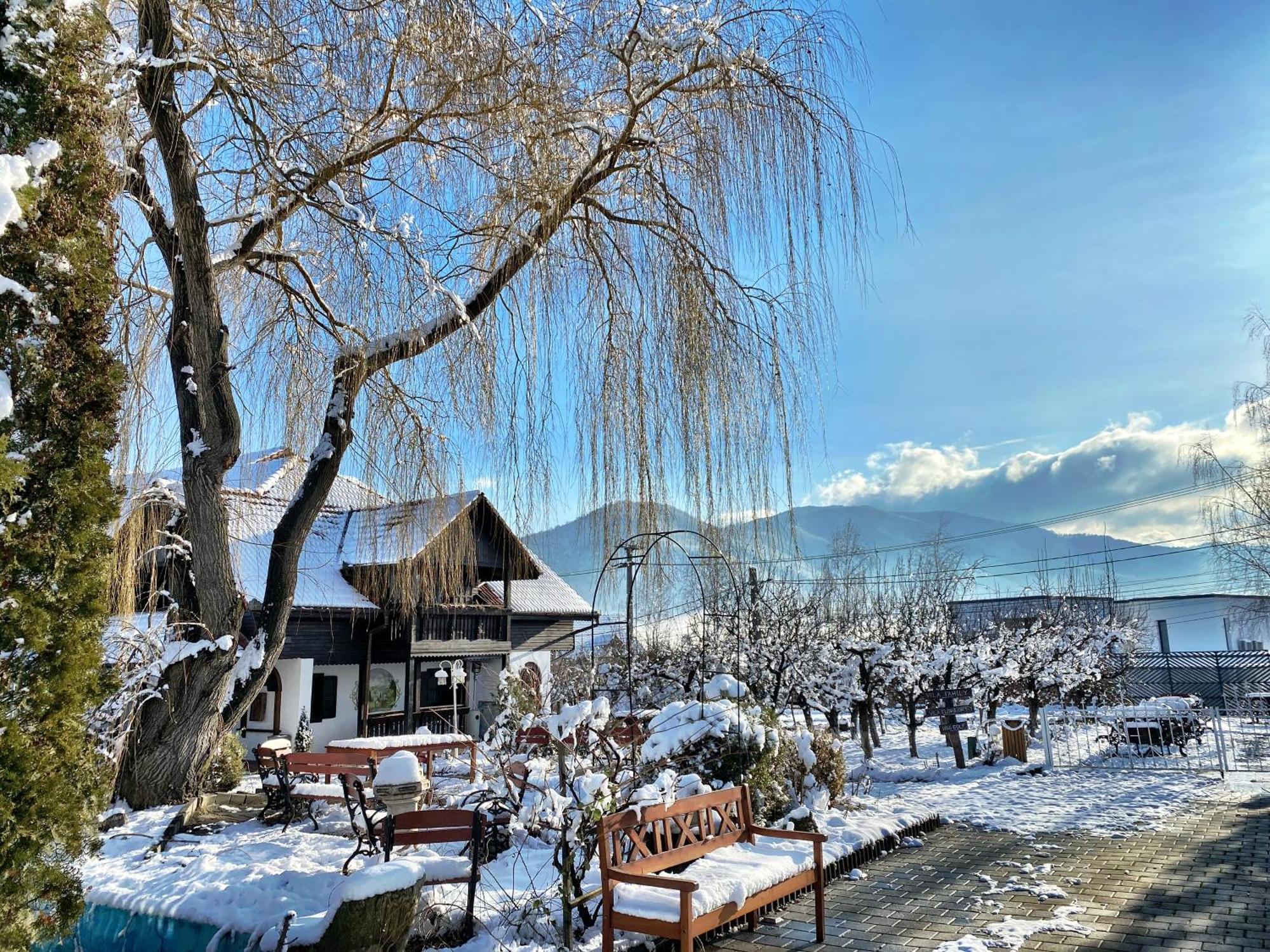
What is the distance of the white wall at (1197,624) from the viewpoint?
50.8 m

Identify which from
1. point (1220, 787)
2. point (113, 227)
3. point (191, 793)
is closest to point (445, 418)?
point (113, 227)

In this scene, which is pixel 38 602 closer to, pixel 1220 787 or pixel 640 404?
pixel 640 404

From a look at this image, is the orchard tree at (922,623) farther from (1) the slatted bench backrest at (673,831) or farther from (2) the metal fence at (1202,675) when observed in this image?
(1) the slatted bench backrest at (673,831)

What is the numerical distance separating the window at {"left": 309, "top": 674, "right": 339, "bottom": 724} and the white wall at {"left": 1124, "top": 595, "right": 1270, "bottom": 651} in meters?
43.3

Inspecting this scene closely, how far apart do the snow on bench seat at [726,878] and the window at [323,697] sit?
604 inches

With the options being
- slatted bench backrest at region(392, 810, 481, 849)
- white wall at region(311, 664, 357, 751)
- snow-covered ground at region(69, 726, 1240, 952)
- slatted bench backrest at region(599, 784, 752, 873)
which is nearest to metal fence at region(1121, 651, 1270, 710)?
snow-covered ground at region(69, 726, 1240, 952)

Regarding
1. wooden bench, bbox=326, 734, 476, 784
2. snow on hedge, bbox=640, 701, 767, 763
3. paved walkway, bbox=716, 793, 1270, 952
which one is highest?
snow on hedge, bbox=640, 701, 767, 763

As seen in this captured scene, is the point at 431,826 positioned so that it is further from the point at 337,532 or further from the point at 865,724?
the point at 337,532

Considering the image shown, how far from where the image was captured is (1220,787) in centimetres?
1253

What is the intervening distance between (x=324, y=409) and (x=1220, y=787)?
1401 centimetres

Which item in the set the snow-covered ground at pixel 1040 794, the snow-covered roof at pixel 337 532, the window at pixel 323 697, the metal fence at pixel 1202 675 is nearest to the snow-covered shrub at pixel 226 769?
the snow-covered roof at pixel 337 532

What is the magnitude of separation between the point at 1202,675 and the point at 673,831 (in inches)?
1494

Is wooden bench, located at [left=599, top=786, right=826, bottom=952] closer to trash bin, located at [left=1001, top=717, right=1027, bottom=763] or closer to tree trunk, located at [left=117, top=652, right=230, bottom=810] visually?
tree trunk, located at [left=117, top=652, right=230, bottom=810]

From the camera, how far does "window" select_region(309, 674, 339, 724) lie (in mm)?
19141
